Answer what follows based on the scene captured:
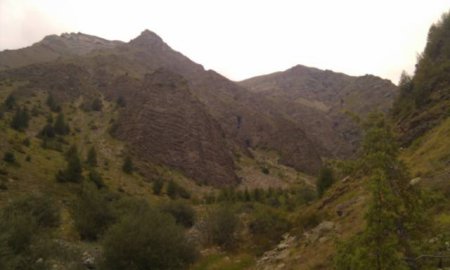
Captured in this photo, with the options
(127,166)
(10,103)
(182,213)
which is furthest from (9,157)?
(10,103)

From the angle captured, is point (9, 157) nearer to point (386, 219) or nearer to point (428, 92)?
point (428, 92)

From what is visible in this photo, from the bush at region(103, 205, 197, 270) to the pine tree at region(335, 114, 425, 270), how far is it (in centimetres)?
1326

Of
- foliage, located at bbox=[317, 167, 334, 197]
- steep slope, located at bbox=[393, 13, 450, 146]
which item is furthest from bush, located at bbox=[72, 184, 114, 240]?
steep slope, located at bbox=[393, 13, 450, 146]

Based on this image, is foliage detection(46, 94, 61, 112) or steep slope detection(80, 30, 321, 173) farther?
steep slope detection(80, 30, 321, 173)

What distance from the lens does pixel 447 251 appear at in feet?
25.4

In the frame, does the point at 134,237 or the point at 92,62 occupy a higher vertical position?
the point at 92,62

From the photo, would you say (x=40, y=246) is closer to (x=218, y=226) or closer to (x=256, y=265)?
(x=256, y=265)

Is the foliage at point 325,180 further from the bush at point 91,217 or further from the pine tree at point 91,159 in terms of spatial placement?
the pine tree at point 91,159

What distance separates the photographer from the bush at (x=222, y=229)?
28.2 m

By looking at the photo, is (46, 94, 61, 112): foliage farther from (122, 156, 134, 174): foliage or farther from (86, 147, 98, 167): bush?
(86, 147, 98, 167): bush

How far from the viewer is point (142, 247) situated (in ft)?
64.8

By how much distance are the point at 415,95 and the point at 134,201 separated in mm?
27792

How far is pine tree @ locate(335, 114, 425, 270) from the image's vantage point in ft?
24.2

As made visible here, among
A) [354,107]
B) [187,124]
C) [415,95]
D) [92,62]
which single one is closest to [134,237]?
[415,95]
